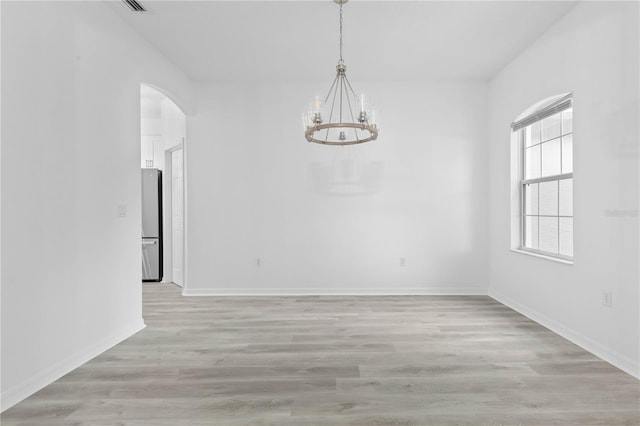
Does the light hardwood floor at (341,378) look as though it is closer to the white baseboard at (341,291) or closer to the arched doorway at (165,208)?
the white baseboard at (341,291)

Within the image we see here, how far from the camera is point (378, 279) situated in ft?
16.2

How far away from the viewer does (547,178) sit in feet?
12.1

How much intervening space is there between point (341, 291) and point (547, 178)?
291 cm

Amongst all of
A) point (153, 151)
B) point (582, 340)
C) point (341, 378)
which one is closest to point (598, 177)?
point (582, 340)

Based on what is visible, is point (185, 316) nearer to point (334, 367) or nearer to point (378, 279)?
point (334, 367)

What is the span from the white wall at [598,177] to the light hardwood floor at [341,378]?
0.26 m

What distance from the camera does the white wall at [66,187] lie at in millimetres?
2162

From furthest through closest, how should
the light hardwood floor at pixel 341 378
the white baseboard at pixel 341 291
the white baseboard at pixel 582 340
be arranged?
the white baseboard at pixel 341 291, the white baseboard at pixel 582 340, the light hardwood floor at pixel 341 378

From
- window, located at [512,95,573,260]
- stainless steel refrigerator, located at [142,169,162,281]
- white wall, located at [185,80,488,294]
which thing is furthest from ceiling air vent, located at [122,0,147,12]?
window, located at [512,95,573,260]

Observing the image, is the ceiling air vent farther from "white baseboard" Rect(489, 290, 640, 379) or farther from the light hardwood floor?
"white baseboard" Rect(489, 290, 640, 379)

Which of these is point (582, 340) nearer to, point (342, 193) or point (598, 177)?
point (598, 177)

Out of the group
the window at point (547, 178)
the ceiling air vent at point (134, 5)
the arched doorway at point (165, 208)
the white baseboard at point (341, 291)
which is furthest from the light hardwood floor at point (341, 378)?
the ceiling air vent at point (134, 5)

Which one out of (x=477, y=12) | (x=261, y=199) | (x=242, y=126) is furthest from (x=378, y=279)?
(x=477, y=12)

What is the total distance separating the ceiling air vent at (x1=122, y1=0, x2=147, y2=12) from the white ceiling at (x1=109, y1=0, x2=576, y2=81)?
0.06 m
